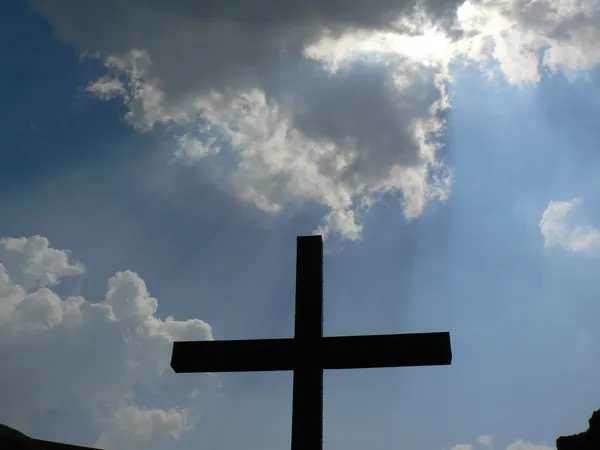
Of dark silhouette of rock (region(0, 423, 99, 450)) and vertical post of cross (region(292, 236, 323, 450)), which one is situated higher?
vertical post of cross (region(292, 236, 323, 450))

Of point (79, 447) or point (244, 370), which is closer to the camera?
point (79, 447)

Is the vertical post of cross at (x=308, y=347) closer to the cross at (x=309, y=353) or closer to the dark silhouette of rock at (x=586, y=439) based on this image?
the cross at (x=309, y=353)

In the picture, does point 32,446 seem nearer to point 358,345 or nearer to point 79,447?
point 79,447

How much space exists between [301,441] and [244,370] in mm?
1616

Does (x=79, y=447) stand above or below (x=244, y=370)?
below

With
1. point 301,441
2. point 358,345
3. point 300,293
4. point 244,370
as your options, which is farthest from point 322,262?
point 301,441

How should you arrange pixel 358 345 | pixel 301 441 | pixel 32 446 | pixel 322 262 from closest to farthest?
pixel 32 446
pixel 301 441
pixel 358 345
pixel 322 262

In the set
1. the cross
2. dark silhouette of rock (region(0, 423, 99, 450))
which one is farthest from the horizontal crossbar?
dark silhouette of rock (region(0, 423, 99, 450))

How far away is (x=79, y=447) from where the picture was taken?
7223mm

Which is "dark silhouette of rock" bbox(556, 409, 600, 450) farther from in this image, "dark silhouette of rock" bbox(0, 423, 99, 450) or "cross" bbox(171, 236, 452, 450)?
"dark silhouette of rock" bbox(0, 423, 99, 450)

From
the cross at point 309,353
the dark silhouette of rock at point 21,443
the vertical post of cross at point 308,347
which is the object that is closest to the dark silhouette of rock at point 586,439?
the cross at point 309,353

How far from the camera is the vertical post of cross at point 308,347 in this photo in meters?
9.41

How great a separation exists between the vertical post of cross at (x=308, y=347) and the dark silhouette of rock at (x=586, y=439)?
3.59 meters

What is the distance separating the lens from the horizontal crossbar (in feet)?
32.2
